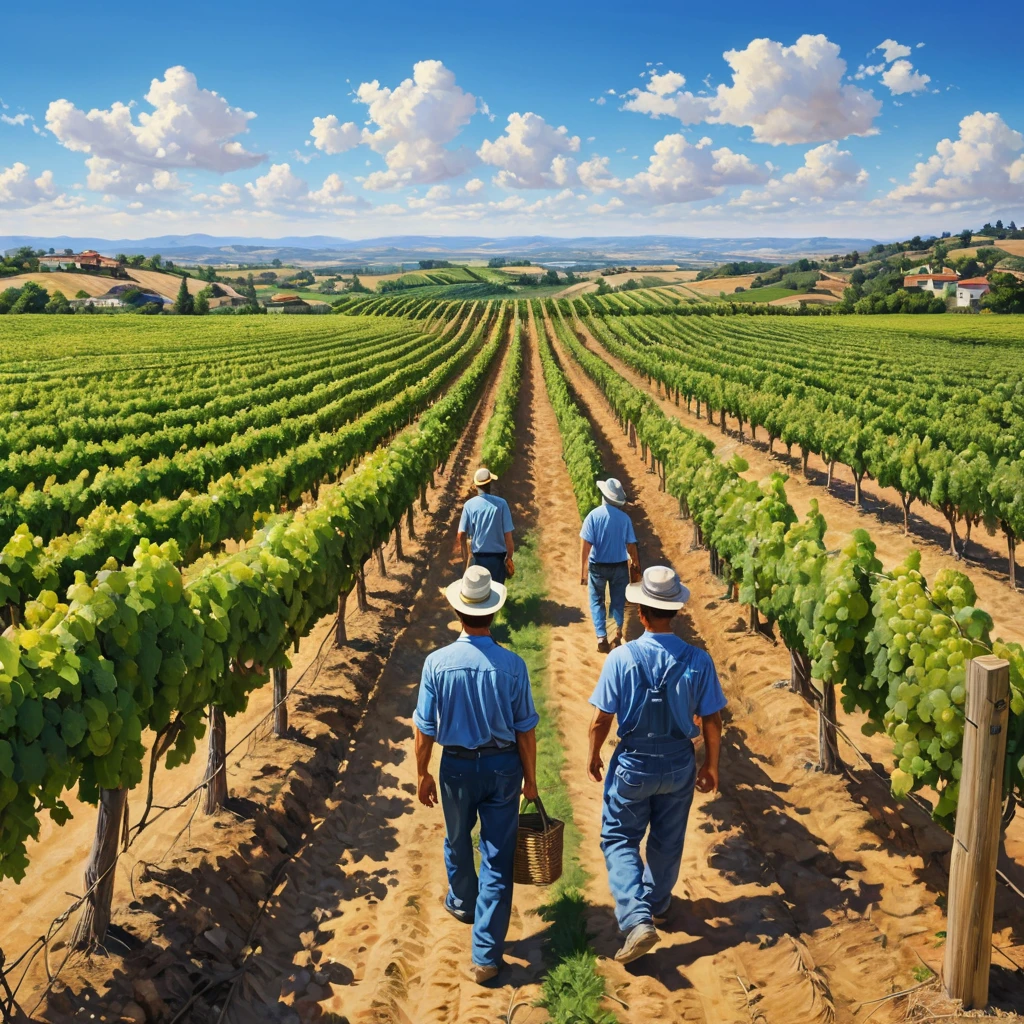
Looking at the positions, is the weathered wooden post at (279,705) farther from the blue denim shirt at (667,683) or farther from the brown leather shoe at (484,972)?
the blue denim shirt at (667,683)

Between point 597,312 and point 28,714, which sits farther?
point 597,312

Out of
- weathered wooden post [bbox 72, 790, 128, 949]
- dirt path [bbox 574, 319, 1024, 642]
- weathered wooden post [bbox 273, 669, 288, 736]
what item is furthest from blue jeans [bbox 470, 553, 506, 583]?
dirt path [bbox 574, 319, 1024, 642]

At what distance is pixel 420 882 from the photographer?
5426 millimetres

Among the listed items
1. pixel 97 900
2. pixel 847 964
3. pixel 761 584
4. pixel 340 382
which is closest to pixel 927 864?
pixel 847 964

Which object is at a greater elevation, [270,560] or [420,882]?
[270,560]

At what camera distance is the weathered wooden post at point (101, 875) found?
4523 mm

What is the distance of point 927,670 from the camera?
451cm

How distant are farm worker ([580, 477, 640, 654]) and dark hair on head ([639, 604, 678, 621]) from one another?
3.50 metres

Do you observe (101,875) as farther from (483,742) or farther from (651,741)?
(651,741)

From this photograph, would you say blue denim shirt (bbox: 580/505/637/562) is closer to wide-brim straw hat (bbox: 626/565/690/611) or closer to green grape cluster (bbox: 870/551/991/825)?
green grape cluster (bbox: 870/551/991/825)

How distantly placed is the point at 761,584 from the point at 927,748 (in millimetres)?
3275

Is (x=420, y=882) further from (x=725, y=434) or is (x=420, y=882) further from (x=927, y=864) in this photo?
(x=725, y=434)

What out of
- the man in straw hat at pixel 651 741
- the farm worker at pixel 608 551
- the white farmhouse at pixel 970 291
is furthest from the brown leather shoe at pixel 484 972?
the white farmhouse at pixel 970 291

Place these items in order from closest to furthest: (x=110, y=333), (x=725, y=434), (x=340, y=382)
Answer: (x=725, y=434) → (x=340, y=382) → (x=110, y=333)
